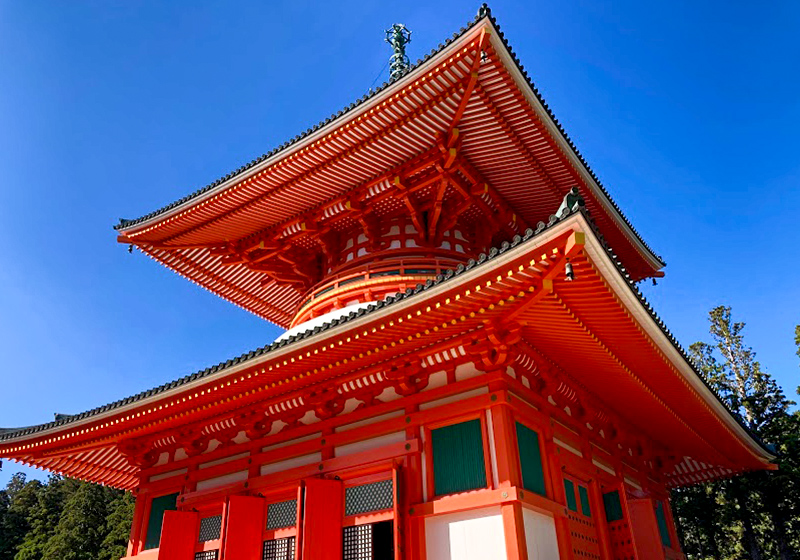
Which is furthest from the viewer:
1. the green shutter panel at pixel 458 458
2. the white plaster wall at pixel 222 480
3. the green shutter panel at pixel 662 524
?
the green shutter panel at pixel 662 524

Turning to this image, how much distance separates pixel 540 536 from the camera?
27.4ft

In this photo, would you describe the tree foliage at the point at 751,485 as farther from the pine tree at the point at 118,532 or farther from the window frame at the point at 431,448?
the pine tree at the point at 118,532

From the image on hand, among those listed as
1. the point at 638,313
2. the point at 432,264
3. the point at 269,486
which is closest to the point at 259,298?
the point at 432,264

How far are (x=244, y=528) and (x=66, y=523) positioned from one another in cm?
3756

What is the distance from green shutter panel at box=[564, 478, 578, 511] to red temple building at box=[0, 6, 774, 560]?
65 millimetres

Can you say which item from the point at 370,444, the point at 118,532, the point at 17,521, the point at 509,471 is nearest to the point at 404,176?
the point at 370,444

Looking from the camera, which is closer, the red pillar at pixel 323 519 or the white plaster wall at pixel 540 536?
the white plaster wall at pixel 540 536

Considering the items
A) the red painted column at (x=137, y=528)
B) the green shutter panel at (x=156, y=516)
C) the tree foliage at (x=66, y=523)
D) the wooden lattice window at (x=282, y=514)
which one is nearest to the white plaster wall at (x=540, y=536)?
the wooden lattice window at (x=282, y=514)

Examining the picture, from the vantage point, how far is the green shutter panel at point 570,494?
31.4ft

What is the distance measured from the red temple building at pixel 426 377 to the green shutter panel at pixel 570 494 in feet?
0.21

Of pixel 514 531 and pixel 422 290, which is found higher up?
pixel 422 290

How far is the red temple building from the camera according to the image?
8273 mm

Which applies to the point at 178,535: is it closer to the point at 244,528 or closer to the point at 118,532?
the point at 244,528

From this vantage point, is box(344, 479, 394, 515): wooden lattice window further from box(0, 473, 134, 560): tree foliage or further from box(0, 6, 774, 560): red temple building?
box(0, 473, 134, 560): tree foliage
